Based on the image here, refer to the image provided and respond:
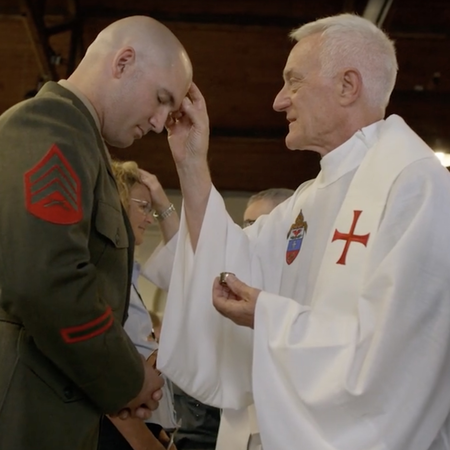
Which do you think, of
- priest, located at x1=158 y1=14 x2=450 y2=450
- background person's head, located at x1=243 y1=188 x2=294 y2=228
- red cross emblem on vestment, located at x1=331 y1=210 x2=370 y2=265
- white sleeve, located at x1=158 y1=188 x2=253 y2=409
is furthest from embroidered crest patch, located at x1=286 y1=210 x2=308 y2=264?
background person's head, located at x1=243 y1=188 x2=294 y2=228

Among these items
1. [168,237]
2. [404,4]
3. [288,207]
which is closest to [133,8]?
[404,4]

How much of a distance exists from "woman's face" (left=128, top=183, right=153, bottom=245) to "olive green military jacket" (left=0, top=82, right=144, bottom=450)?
1.22 meters

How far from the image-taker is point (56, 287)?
164 centimetres

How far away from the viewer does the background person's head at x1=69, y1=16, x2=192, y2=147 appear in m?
2.04

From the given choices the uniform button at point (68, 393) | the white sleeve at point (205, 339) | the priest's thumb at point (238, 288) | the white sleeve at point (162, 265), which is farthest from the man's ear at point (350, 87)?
the uniform button at point (68, 393)

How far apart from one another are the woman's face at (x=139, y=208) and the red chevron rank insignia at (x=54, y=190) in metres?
1.36

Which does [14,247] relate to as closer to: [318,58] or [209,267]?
[209,267]

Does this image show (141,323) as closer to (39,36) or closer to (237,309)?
(237,309)

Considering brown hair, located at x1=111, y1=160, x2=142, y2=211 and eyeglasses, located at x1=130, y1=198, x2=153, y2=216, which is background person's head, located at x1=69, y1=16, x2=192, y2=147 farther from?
eyeglasses, located at x1=130, y1=198, x2=153, y2=216

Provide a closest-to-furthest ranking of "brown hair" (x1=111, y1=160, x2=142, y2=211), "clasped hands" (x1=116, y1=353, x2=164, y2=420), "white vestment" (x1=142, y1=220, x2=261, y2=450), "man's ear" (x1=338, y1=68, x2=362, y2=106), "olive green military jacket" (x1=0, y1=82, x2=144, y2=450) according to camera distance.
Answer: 1. "olive green military jacket" (x1=0, y1=82, x2=144, y2=450)
2. "clasped hands" (x1=116, y1=353, x2=164, y2=420)
3. "white vestment" (x1=142, y1=220, x2=261, y2=450)
4. "man's ear" (x1=338, y1=68, x2=362, y2=106)
5. "brown hair" (x1=111, y1=160, x2=142, y2=211)

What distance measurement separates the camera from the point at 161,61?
2.06 metres

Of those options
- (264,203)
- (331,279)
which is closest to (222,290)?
(331,279)

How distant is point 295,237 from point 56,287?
1.03 meters

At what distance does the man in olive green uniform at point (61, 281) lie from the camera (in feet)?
5.36
